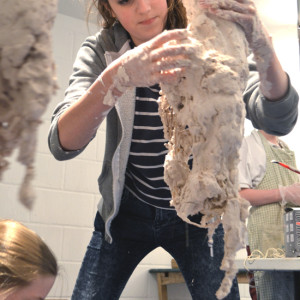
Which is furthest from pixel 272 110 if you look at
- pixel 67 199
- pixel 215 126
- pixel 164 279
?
pixel 164 279

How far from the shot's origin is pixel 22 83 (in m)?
0.65

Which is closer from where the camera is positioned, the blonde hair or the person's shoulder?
the blonde hair

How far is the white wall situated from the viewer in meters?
3.17

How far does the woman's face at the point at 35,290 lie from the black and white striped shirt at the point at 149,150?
0.35m

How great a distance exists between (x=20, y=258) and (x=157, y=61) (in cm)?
70

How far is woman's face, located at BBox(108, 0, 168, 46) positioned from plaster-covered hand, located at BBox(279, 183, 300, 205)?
4.30ft

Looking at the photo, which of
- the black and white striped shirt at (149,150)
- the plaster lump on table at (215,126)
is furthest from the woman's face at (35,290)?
the plaster lump on table at (215,126)

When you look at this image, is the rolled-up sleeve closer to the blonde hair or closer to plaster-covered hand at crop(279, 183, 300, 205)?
the blonde hair

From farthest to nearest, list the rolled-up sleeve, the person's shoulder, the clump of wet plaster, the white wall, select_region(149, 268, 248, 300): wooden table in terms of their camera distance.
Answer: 1. select_region(149, 268, 248, 300): wooden table
2. the white wall
3. the person's shoulder
4. the rolled-up sleeve
5. the clump of wet plaster

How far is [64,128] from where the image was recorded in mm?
1119

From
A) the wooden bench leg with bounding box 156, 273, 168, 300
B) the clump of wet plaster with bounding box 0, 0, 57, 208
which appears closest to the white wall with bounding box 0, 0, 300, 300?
the wooden bench leg with bounding box 156, 273, 168, 300

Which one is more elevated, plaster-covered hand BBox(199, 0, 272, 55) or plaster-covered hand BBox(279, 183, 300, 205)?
plaster-covered hand BBox(199, 0, 272, 55)

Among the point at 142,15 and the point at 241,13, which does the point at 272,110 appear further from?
the point at 142,15

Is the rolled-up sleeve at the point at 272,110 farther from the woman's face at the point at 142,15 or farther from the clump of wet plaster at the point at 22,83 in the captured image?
the clump of wet plaster at the point at 22,83
